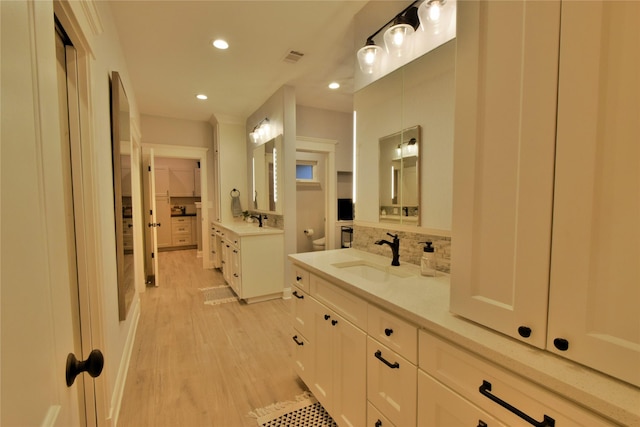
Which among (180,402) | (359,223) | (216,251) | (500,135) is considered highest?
(500,135)

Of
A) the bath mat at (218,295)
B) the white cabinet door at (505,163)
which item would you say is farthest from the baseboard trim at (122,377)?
the white cabinet door at (505,163)

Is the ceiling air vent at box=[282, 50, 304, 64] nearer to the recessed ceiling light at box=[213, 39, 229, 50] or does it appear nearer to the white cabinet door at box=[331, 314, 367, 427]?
the recessed ceiling light at box=[213, 39, 229, 50]

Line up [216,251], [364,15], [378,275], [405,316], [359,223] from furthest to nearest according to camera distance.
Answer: [216,251], [359,223], [364,15], [378,275], [405,316]

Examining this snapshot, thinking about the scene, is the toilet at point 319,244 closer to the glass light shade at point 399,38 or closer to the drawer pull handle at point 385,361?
the glass light shade at point 399,38

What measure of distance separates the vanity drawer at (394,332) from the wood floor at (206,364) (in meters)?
1.06

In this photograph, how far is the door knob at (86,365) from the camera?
2.13 ft

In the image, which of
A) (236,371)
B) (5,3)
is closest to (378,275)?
(236,371)

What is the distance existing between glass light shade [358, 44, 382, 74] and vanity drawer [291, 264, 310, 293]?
4.89ft

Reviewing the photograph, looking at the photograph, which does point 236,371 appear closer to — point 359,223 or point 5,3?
point 359,223

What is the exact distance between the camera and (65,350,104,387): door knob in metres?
0.65

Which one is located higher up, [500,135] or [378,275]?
[500,135]

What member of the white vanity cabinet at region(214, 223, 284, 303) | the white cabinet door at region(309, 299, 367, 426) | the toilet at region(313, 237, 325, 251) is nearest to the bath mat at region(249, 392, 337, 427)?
the white cabinet door at region(309, 299, 367, 426)

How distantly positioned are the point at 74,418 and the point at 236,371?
5.45ft

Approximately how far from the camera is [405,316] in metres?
1.08
